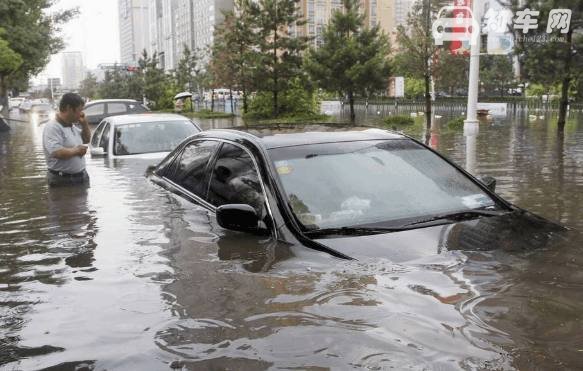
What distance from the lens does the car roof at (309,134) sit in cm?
485

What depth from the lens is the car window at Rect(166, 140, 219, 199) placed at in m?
5.57

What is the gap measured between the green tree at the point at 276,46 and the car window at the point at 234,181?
27373 mm

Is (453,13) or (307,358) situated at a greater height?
(453,13)

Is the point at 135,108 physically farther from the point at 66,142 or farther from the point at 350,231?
the point at 350,231

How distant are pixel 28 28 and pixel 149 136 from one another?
2914cm

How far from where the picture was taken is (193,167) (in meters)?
5.91

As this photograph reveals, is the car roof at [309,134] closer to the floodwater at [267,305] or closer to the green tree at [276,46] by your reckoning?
the floodwater at [267,305]

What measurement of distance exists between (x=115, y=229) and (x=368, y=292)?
341cm

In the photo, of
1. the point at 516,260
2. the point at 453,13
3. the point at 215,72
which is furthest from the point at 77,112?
the point at 215,72

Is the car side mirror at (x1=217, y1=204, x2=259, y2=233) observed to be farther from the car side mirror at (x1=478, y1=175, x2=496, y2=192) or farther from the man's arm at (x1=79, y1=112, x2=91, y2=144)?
the man's arm at (x1=79, y1=112, x2=91, y2=144)

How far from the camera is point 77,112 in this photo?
724 cm

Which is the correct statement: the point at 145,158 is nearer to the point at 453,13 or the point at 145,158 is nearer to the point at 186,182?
the point at 186,182

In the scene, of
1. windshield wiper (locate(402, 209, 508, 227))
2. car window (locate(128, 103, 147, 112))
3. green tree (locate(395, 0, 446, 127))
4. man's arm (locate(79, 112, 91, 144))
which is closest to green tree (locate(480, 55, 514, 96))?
green tree (locate(395, 0, 446, 127))

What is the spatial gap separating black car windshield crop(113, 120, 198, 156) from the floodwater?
4808mm
